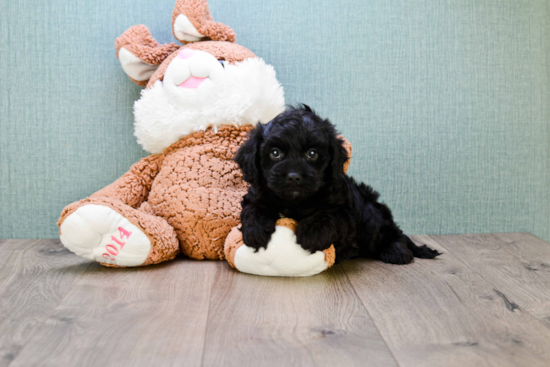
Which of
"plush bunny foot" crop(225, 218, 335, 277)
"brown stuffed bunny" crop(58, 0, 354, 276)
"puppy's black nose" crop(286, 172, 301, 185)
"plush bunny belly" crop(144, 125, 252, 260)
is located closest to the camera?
"puppy's black nose" crop(286, 172, 301, 185)

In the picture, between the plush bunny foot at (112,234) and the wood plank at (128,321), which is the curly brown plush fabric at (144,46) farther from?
the wood plank at (128,321)

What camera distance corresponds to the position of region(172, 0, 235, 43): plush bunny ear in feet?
5.42

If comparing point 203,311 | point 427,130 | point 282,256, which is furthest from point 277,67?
point 203,311

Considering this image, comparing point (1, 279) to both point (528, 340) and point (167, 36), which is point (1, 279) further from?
point (528, 340)

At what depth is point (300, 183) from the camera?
124 cm

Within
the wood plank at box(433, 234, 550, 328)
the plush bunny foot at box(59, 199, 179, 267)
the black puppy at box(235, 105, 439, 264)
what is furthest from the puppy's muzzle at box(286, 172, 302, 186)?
the wood plank at box(433, 234, 550, 328)

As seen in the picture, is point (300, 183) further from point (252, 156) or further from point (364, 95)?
point (364, 95)

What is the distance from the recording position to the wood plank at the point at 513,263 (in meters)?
1.26

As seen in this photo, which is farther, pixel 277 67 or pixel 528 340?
pixel 277 67

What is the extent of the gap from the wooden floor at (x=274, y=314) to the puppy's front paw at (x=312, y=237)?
122 mm

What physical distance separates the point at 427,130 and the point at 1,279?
5.48 feet

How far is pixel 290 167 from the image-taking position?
1.25m

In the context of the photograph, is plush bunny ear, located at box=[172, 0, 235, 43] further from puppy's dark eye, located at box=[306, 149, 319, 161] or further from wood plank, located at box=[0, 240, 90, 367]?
A: wood plank, located at box=[0, 240, 90, 367]

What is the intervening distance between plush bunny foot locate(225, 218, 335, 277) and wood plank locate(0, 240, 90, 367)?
51 centimetres
